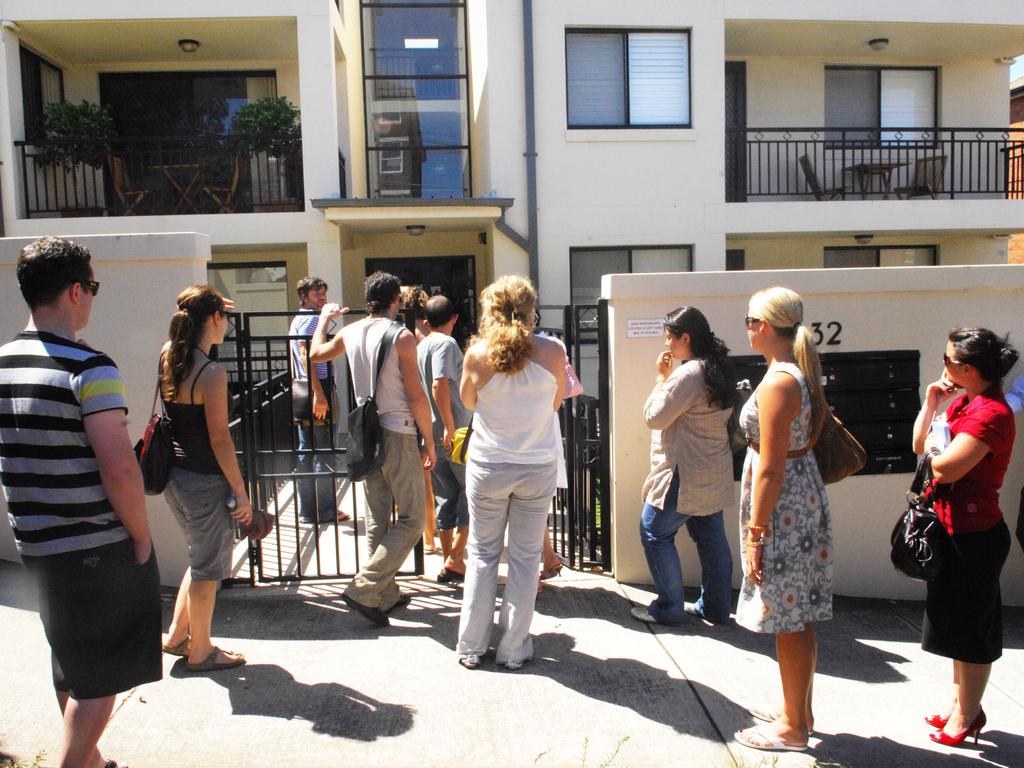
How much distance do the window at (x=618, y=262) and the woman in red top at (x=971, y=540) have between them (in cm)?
885

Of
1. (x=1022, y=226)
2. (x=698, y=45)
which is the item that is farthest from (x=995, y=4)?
(x=698, y=45)

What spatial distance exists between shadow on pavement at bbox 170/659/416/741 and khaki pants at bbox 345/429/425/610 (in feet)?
2.08

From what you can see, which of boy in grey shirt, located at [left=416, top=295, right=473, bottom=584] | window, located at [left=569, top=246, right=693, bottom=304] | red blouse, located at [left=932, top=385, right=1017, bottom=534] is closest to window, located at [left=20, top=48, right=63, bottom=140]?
window, located at [left=569, top=246, right=693, bottom=304]

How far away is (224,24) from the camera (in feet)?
36.7

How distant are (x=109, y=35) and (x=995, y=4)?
1290 cm

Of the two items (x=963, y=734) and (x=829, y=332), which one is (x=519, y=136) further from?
(x=963, y=734)

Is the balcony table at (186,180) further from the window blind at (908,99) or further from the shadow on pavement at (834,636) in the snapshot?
the window blind at (908,99)

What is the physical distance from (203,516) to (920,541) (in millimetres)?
3193

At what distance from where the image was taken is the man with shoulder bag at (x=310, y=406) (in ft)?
19.5

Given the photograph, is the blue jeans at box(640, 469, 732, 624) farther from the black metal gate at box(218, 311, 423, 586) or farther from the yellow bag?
the black metal gate at box(218, 311, 423, 586)

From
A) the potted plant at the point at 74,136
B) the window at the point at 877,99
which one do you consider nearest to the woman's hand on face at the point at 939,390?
the potted plant at the point at 74,136

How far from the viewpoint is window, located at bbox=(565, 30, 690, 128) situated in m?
12.0

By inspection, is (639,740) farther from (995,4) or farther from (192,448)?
(995,4)

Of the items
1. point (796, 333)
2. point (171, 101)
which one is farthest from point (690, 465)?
point (171, 101)
